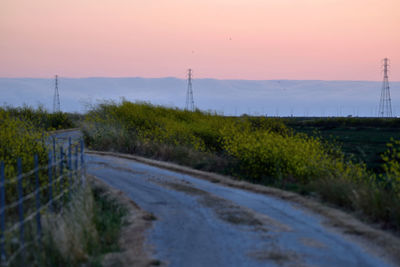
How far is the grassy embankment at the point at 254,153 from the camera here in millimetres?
12953

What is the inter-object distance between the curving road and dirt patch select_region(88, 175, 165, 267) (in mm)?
225

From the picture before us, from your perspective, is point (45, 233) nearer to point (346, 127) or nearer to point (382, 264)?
point (382, 264)

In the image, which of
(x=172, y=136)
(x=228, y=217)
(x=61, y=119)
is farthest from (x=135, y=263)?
(x=61, y=119)

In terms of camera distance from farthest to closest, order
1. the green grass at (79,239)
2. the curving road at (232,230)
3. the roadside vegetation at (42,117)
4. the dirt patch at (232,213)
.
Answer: the roadside vegetation at (42,117), the dirt patch at (232,213), the curving road at (232,230), the green grass at (79,239)

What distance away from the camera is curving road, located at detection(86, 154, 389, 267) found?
8.72m

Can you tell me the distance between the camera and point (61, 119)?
157 ft

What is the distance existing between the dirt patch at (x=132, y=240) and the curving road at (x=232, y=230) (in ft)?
0.74

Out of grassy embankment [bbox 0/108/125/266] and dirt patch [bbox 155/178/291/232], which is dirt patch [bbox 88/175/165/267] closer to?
grassy embankment [bbox 0/108/125/266]

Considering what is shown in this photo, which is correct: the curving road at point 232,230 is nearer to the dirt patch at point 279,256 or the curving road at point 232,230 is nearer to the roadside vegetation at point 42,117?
the dirt patch at point 279,256

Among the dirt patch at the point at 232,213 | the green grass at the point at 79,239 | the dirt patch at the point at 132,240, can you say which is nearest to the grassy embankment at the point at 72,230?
the green grass at the point at 79,239

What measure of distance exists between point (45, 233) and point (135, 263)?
6.04 feet

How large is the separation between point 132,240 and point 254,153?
34.0 ft

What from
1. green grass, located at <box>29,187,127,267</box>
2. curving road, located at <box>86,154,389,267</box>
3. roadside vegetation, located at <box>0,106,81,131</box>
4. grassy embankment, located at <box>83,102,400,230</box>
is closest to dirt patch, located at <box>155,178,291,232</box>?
curving road, located at <box>86,154,389,267</box>

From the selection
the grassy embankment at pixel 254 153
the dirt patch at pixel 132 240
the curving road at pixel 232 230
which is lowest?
the dirt patch at pixel 132 240
